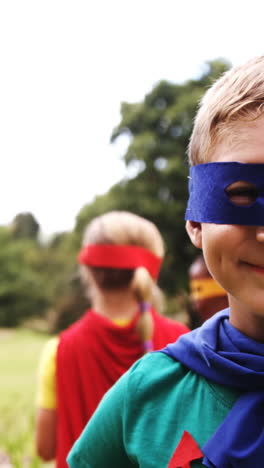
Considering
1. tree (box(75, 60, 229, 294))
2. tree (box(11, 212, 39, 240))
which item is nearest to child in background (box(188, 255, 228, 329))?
tree (box(75, 60, 229, 294))

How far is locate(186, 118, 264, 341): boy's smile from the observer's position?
51.7 inches

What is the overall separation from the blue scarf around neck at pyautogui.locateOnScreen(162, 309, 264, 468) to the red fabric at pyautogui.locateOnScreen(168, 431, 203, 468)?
0.10 feet

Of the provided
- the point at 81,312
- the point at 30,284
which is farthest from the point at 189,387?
the point at 30,284

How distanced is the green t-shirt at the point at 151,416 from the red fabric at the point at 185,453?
0.04ft


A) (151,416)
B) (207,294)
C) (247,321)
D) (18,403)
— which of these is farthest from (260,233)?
(18,403)

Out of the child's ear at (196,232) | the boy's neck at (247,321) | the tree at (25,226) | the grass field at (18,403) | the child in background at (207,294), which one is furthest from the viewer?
the tree at (25,226)

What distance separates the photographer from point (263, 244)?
1306 millimetres

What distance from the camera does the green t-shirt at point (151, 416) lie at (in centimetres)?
137

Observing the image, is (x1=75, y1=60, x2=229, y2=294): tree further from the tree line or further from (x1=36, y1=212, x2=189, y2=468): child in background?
(x1=36, y1=212, x2=189, y2=468): child in background

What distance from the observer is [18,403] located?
9305 mm

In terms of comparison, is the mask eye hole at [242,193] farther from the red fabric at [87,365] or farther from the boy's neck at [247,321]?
the red fabric at [87,365]

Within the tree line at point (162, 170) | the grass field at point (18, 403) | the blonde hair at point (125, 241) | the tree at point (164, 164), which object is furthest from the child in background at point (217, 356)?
the tree at point (164, 164)

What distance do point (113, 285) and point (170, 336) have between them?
0.39m

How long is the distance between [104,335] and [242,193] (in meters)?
1.56
